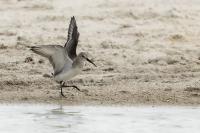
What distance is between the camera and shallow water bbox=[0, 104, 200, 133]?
9.02 m

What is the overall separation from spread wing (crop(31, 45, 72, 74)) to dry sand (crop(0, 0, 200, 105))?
48 centimetres

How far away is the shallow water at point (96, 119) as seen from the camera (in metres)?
9.02

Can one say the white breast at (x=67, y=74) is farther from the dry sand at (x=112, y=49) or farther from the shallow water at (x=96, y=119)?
the shallow water at (x=96, y=119)

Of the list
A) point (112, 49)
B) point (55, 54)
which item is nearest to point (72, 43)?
point (55, 54)

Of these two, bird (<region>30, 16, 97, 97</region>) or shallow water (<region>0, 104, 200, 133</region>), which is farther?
bird (<region>30, 16, 97, 97</region>)

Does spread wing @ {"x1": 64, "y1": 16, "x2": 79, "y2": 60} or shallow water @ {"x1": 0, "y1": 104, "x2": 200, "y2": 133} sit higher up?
spread wing @ {"x1": 64, "y1": 16, "x2": 79, "y2": 60}

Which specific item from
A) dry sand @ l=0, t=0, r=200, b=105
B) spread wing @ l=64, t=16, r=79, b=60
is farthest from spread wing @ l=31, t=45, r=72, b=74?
dry sand @ l=0, t=0, r=200, b=105

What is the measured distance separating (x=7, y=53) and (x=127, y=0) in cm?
293

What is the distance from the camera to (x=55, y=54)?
33.1 feet

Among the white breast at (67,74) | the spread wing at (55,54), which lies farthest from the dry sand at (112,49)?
the spread wing at (55,54)

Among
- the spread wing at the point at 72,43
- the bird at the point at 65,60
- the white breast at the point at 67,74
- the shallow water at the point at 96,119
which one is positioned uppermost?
the spread wing at the point at 72,43

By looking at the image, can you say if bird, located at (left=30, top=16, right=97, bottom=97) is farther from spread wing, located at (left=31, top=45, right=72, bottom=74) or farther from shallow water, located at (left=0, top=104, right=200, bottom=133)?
shallow water, located at (left=0, top=104, right=200, bottom=133)

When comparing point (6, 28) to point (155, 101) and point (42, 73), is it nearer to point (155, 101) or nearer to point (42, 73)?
point (42, 73)

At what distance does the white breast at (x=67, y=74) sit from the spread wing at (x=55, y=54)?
7cm
